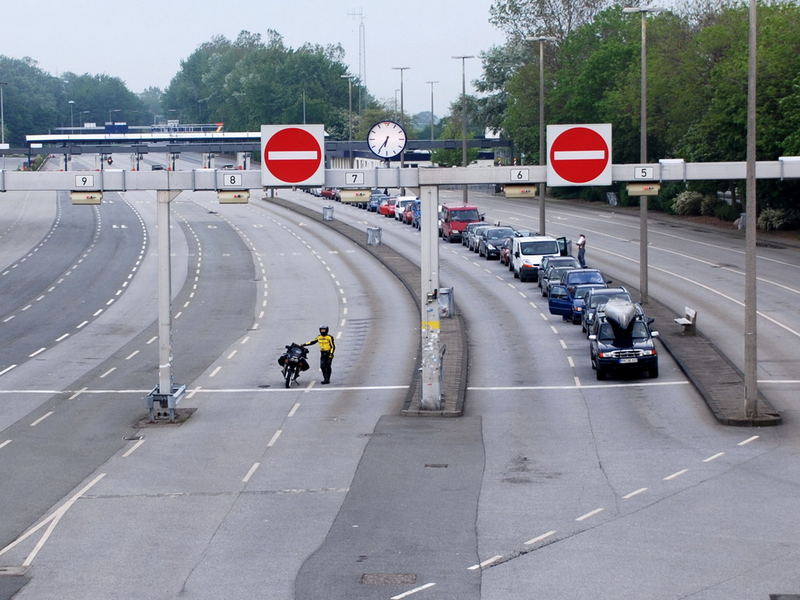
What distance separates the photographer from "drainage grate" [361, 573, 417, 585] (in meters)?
18.2

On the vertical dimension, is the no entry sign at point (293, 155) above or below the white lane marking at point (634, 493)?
above

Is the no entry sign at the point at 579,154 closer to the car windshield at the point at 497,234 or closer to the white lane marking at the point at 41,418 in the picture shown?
the white lane marking at the point at 41,418

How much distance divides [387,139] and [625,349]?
8889 mm

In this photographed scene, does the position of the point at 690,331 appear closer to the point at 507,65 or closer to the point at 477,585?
the point at 477,585

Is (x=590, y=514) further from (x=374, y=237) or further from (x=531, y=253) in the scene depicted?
(x=374, y=237)

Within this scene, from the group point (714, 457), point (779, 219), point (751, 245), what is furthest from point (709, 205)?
point (714, 457)

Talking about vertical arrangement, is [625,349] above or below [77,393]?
above

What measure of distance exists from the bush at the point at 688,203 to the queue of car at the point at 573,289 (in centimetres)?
1912

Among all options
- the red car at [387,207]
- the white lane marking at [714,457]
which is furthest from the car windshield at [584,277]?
the red car at [387,207]

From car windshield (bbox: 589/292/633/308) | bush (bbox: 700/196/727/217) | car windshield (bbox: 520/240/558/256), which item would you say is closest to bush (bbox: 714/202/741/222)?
bush (bbox: 700/196/727/217)

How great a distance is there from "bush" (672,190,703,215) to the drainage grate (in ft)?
252

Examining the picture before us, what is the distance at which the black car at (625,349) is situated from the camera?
35.8 meters

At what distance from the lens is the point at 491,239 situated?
70500 millimetres

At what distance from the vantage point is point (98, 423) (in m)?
31.6
